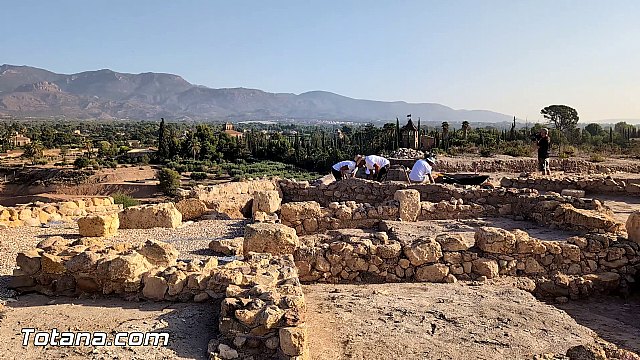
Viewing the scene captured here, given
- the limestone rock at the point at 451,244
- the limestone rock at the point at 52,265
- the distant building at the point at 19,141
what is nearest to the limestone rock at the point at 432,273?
the limestone rock at the point at 451,244

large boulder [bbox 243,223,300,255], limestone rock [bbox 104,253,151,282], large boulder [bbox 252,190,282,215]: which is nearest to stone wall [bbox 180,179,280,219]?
large boulder [bbox 252,190,282,215]

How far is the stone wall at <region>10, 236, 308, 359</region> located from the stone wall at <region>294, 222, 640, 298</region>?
1055 mm

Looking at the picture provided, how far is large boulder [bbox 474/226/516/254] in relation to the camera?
7055mm

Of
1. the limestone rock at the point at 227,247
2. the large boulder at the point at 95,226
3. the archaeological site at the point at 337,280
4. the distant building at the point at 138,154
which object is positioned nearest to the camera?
the archaeological site at the point at 337,280

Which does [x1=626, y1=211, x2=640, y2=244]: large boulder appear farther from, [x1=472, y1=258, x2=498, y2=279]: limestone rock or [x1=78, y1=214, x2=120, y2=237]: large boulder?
[x1=78, y1=214, x2=120, y2=237]: large boulder

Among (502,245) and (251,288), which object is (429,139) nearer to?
(502,245)

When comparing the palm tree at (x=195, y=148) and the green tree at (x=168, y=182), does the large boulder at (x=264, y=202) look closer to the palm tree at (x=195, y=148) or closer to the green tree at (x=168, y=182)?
the green tree at (x=168, y=182)

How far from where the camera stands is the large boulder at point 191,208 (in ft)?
36.5

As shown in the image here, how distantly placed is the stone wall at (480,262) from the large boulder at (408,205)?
9.92ft

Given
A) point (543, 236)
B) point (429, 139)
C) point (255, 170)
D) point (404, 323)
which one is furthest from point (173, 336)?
point (255, 170)

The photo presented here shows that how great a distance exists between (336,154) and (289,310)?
130 feet

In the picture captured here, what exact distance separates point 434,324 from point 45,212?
30.5ft

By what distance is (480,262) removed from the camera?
701 cm

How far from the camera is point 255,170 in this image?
43500 mm
